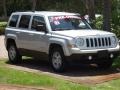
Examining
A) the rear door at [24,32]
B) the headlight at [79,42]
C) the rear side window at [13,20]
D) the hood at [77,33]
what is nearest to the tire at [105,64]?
the hood at [77,33]

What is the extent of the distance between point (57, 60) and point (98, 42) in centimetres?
132

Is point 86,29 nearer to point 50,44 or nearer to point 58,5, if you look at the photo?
point 50,44

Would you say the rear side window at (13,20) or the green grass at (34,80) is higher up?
the rear side window at (13,20)

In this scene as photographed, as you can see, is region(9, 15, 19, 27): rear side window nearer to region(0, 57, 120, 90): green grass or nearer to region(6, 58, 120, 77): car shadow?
region(6, 58, 120, 77): car shadow

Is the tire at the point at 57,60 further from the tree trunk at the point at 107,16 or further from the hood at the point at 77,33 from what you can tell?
the tree trunk at the point at 107,16

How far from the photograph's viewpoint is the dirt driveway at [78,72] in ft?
40.2

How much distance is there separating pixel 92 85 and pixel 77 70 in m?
2.83

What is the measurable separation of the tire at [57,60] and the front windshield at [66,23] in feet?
2.80

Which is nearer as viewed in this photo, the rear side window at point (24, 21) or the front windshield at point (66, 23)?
the front windshield at point (66, 23)

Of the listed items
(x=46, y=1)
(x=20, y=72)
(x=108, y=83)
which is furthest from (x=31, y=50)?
(x=46, y=1)

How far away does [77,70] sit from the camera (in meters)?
14.2

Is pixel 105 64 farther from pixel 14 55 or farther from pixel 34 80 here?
pixel 14 55

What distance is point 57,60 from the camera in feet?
44.2

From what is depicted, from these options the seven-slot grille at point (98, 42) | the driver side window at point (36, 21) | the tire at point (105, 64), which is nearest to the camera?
the seven-slot grille at point (98, 42)
